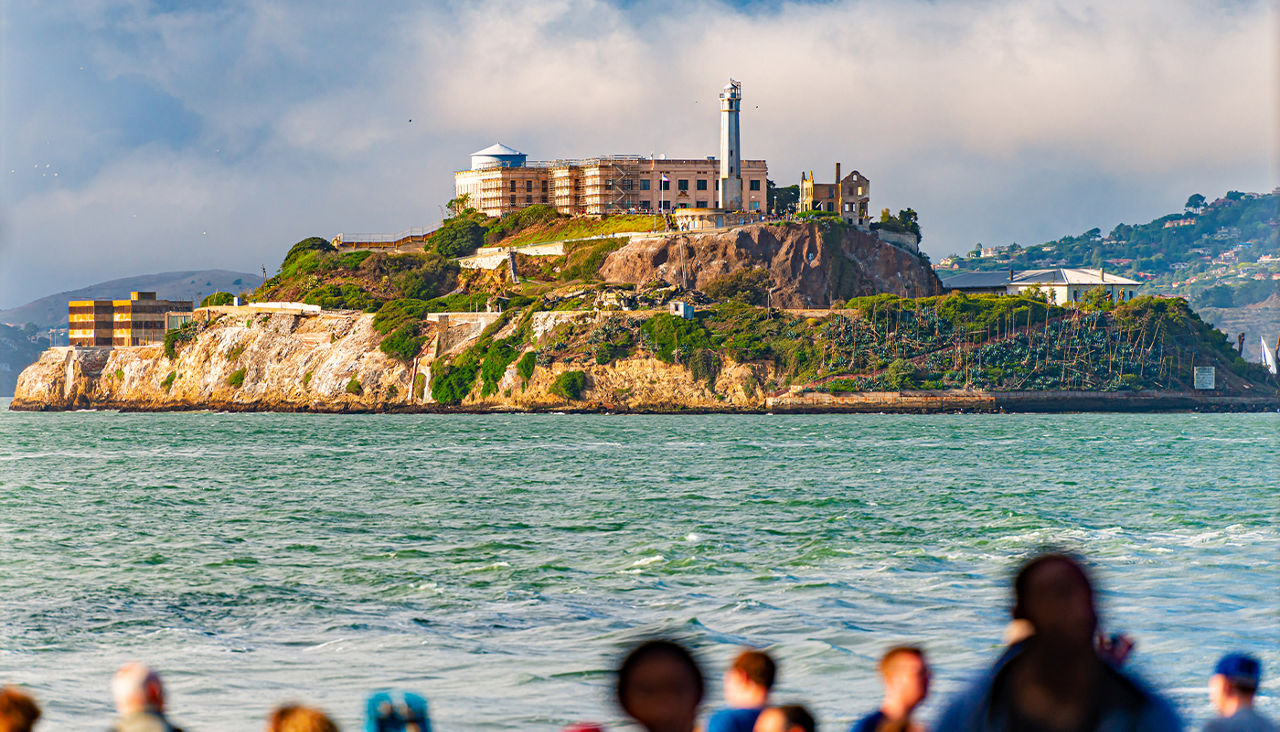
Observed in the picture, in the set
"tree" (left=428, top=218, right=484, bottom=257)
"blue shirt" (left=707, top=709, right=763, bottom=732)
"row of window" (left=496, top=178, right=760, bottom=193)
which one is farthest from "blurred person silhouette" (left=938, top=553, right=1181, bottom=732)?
"tree" (left=428, top=218, right=484, bottom=257)

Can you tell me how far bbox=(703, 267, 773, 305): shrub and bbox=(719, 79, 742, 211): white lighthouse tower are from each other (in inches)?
568

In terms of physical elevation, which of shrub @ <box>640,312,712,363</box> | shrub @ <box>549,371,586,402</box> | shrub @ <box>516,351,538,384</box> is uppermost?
shrub @ <box>640,312,712,363</box>

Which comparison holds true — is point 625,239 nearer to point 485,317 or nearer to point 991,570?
point 485,317

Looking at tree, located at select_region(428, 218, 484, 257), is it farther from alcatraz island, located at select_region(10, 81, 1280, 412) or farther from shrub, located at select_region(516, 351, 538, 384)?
shrub, located at select_region(516, 351, 538, 384)

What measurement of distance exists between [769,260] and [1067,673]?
12942 centimetres

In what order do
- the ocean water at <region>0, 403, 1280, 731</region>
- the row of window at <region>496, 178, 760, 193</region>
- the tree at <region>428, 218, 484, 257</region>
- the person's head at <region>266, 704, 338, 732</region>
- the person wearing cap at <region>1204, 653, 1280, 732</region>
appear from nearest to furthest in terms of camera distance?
the person's head at <region>266, 704, 338, 732</region>
the person wearing cap at <region>1204, 653, 1280, 732</region>
the ocean water at <region>0, 403, 1280, 731</region>
the row of window at <region>496, 178, 760, 193</region>
the tree at <region>428, 218, 484, 257</region>

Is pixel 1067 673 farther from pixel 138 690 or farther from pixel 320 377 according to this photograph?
pixel 320 377

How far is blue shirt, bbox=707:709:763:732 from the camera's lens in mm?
6195

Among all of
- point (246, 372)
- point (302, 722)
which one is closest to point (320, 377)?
point (246, 372)

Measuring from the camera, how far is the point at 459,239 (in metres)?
155

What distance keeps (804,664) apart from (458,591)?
9027 millimetres

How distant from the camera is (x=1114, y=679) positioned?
4.73 meters

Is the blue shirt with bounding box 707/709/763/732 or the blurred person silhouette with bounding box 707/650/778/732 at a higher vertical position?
the blurred person silhouette with bounding box 707/650/778/732

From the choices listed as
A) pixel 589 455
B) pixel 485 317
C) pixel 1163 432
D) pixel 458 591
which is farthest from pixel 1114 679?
pixel 485 317
